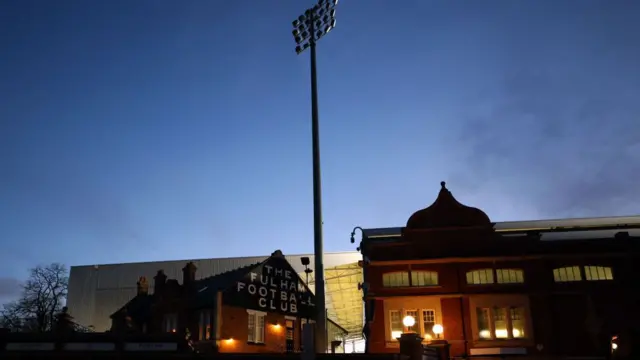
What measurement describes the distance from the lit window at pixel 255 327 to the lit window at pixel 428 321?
1321 centimetres

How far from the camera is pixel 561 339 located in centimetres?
3403

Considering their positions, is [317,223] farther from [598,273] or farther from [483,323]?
[598,273]

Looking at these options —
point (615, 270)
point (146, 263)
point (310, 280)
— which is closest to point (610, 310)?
point (615, 270)

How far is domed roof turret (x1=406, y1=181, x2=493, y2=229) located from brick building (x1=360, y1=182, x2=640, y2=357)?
135 mm

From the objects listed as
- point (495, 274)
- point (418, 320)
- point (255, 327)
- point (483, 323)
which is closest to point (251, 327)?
point (255, 327)

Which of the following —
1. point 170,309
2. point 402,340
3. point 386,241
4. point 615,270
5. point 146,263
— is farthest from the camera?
point 146,263

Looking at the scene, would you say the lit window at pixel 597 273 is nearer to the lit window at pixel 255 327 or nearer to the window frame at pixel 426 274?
the window frame at pixel 426 274

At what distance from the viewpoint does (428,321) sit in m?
35.5

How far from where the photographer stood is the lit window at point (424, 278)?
Answer: 3650 cm

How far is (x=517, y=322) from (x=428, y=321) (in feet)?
18.3

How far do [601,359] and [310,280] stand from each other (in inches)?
1451

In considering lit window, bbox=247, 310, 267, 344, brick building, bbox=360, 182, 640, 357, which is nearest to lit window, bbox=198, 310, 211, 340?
lit window, bbox=247, 310, 267, 344

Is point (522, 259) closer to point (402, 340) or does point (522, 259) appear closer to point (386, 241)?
point (386, 241)

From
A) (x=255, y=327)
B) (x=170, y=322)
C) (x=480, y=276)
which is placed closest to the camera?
(x=480, y=276)
